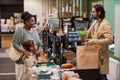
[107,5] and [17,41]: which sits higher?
[107,5]

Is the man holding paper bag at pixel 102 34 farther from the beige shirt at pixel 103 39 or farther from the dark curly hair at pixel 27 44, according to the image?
the dark curly hair at pixel 27 44

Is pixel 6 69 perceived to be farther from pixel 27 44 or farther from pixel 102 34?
pixel 102 34

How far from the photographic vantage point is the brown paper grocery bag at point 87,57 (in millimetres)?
3506

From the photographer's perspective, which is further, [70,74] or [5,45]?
[5,45]

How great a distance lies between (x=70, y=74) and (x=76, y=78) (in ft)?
0.39

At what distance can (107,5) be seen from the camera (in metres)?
5.83

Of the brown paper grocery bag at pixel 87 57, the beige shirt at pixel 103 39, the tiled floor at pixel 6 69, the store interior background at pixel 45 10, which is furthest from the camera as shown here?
the tiled floor at pixel 6 69

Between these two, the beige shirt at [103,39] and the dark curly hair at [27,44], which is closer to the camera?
the beige shirt at [103,39]

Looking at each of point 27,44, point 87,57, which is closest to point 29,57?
point 27,44

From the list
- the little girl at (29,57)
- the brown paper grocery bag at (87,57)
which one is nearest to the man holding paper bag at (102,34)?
the brown paper grocery bag at (87,57)

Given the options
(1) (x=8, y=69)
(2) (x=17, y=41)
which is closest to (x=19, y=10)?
(1) (x=8, y=69)

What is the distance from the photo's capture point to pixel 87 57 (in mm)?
3523

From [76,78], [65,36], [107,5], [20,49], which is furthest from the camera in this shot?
[107,5]

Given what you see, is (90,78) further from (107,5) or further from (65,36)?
(107,5)
